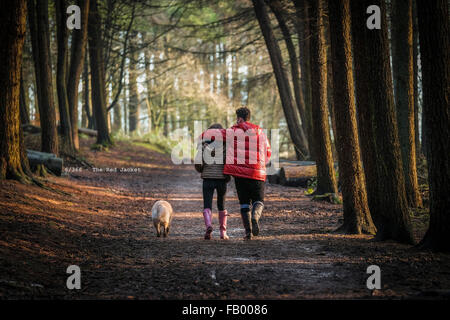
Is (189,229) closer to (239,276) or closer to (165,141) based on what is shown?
(239,276)

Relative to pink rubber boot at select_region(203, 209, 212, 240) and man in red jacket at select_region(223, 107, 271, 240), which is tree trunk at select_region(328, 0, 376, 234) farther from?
pink rubber boot at select_region(203, 209, 212, 240)

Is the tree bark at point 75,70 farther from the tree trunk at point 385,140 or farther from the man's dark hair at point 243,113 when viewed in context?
the tree trunk at point 385,140

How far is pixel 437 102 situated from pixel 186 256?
13.3 feet

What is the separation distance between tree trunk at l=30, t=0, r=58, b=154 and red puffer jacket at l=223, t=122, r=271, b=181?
823 centimetres

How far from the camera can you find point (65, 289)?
15.7 ft

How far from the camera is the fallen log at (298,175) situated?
15.5 metres

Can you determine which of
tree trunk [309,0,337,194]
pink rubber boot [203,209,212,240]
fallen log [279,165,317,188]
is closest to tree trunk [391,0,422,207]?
tree trunk [309,0,337,194]

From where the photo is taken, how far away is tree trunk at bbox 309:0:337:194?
11344mm

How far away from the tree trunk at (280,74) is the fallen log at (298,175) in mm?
2694

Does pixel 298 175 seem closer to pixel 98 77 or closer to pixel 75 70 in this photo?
pixel 75 70

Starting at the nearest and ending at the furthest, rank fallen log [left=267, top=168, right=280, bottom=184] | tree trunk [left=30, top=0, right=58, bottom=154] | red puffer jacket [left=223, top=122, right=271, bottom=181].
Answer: red puffer jacket [left=223, top=122, right=271, bottom=181], tree trunk [left=30, top=0, right=58, bottom=154], fallen log [left=267, top=168, right=280, bottom=184]

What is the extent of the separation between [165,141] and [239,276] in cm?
2970

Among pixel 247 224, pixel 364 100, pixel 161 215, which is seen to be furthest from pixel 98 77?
pixel 364 100

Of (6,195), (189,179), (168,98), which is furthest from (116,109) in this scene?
(6,195)
